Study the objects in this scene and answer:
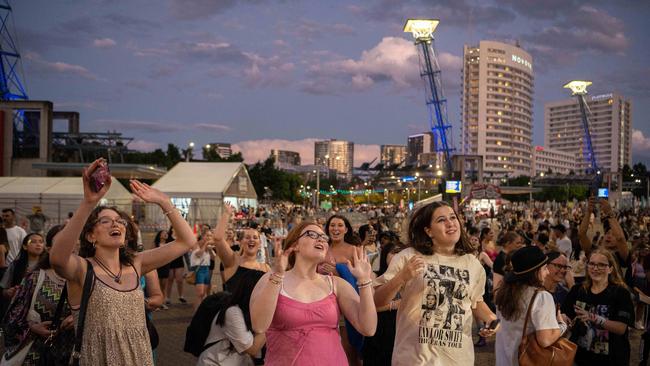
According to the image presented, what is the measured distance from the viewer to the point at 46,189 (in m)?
31.4

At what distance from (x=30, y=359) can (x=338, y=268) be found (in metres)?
2.75

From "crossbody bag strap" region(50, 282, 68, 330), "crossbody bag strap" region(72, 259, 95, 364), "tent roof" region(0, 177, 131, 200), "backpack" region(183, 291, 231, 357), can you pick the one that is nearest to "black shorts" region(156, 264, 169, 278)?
"backpack" region(183, 291, 231, 357)

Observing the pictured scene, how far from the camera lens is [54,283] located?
13.9 feet

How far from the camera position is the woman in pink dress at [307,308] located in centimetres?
340

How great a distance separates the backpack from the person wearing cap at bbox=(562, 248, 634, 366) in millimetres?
3033

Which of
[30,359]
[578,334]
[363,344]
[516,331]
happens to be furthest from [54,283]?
[578,334]

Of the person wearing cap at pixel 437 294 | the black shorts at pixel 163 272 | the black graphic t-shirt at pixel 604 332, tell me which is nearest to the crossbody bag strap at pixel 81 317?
the person wearing cap at pixel 437 294

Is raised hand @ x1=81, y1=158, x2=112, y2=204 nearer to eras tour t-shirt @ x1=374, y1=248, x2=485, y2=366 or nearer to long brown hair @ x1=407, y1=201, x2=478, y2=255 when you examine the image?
eras tour t-shirt @ x1=374, y1=248, x2=485, y2=366

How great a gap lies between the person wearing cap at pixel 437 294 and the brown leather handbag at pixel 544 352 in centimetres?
44

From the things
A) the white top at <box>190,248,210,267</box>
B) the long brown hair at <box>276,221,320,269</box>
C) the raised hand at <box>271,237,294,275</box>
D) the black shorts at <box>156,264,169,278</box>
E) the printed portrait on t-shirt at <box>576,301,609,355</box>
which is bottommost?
the black shorts at <box>156,264,169,278</box>

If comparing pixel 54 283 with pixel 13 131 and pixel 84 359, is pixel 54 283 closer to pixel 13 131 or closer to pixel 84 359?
pixel 84 359

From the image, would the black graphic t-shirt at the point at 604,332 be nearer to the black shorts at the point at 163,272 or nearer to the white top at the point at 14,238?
the black shorts at the point at 163,272

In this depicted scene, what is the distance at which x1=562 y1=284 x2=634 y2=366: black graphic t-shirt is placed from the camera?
4891 millimetres

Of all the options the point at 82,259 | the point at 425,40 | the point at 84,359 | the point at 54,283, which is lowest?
the point at 84,359
